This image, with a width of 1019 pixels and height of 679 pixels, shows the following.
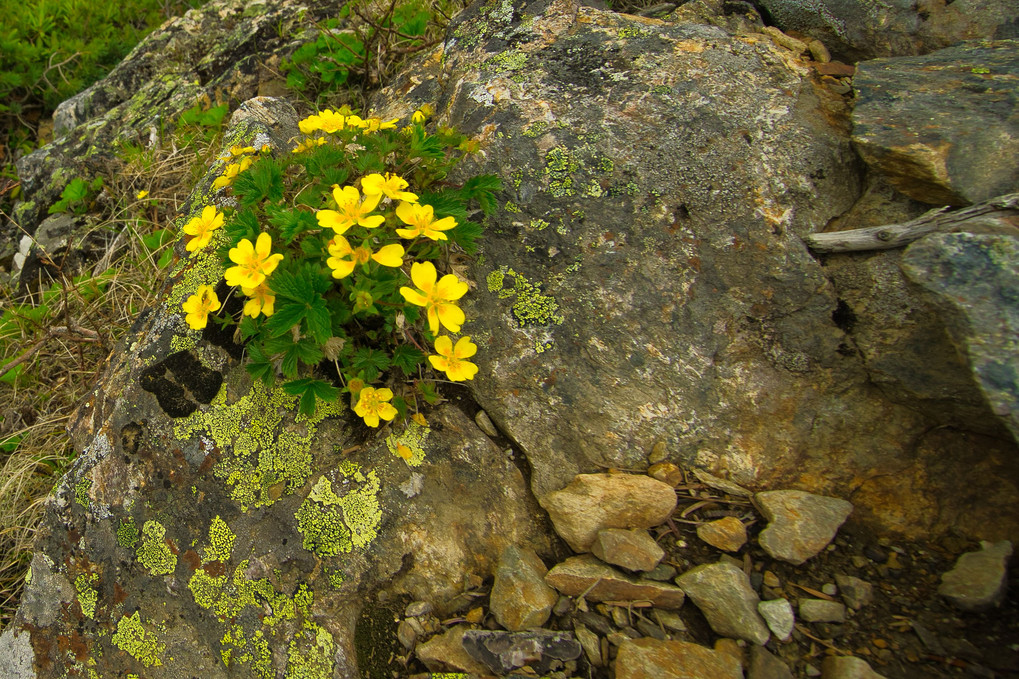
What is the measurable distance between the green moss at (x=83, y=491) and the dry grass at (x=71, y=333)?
1.07 m

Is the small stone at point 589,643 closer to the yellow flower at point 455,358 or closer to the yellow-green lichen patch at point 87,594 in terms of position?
the yellow flower at point 455,358

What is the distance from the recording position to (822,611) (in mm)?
2123

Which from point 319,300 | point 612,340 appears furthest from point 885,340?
point 319,300

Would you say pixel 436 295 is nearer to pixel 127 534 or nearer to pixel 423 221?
pixel 423 221

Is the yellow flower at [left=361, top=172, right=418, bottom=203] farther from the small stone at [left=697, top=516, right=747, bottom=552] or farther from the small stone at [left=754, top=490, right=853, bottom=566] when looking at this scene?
the small stone at [left=754, top=490, right=853, bottom=566]

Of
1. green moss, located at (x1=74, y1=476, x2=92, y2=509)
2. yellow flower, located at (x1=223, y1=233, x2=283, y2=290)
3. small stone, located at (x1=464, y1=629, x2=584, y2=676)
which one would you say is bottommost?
green moss, located at (x1=74, y1=476, x2=92, y2=509)

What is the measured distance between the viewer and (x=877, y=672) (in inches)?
77.1

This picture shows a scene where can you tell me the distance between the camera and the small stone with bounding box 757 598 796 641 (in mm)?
2074

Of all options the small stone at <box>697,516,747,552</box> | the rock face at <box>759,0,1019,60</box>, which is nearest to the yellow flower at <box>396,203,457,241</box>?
the small stone at <box>697,516,747,552</box>

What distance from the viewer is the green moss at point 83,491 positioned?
2580 mm

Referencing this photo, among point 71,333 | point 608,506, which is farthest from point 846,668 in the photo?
point 71,333

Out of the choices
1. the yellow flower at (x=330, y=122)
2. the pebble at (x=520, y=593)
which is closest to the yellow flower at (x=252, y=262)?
the yellow flower at (x=330, y=122)

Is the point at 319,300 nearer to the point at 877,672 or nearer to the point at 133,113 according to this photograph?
the point at 877,672

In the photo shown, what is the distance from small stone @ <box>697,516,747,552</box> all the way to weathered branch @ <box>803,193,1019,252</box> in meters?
1.15
